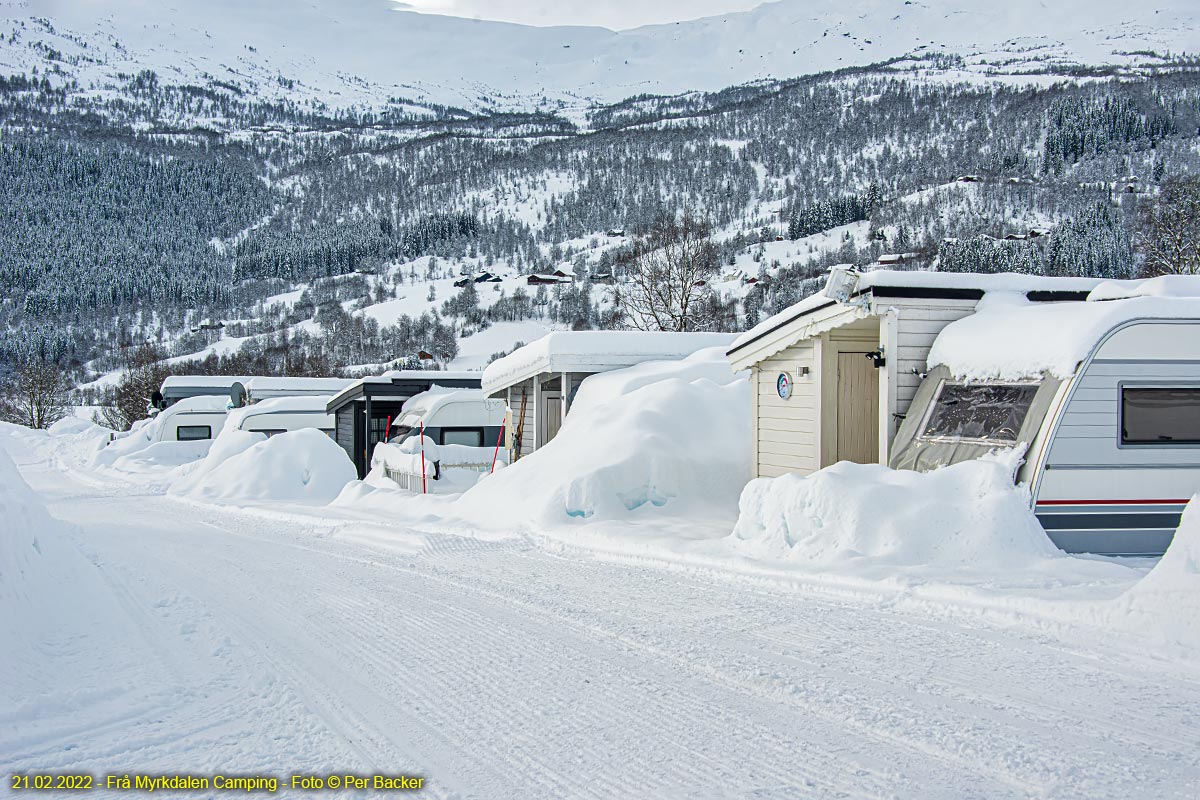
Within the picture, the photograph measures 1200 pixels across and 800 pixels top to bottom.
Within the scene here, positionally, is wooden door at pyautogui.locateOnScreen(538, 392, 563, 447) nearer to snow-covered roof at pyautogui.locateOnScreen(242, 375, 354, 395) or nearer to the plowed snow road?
the plowed snow road

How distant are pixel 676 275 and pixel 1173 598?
30609mm

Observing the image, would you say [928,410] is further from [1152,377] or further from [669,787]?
[669,787]

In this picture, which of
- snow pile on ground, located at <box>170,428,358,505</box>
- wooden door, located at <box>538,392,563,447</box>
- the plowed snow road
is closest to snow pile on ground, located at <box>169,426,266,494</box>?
snow pile on ground, located at <box>170,428,358,505</box>

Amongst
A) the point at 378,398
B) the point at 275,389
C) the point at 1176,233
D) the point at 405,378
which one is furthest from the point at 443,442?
the point at 1176,233

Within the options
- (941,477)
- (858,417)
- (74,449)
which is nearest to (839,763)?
(941,477)

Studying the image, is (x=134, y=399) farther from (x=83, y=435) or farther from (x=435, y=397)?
(x=435, y=397)

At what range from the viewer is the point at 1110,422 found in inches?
361

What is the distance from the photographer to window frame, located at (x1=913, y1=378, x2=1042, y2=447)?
30.8 ft

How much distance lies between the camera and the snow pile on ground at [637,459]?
13.0 metres

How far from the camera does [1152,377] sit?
9.23 meters

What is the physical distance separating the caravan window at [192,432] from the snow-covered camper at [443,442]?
14335mm

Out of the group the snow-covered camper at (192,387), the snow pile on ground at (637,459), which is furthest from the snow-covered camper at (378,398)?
the snow-covered camper at (192,387)

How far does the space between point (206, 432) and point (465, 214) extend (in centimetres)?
12973

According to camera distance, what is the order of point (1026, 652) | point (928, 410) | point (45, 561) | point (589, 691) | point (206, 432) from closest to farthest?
1. point (589, 691)
2. point (1026, 652)
3. point (45, 561)
4. point (928, 410)
5. point (206, 432)
